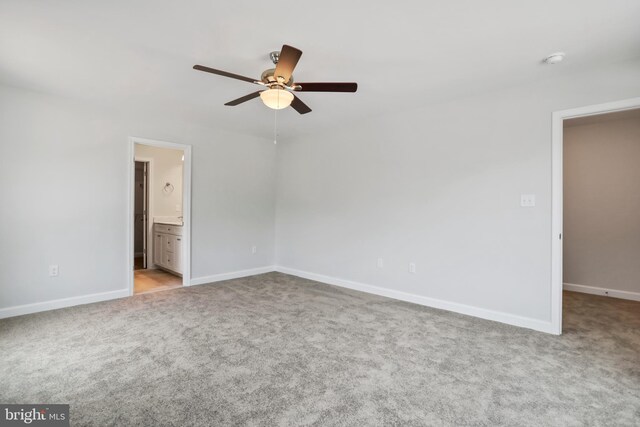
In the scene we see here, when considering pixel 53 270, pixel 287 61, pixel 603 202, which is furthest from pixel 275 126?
pixel 603 202

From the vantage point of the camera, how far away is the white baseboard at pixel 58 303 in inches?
125

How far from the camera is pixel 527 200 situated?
2977mm

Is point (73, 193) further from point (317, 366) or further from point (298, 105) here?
point (317, 366)

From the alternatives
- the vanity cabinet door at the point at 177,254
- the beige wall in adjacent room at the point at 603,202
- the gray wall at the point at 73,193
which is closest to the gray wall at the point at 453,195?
the gray wall at the point at 73,193

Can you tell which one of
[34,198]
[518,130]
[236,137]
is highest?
[236,137]

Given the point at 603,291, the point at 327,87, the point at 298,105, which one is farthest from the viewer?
the point at 603,291

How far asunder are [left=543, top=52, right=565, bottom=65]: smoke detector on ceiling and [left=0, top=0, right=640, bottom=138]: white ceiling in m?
0.05

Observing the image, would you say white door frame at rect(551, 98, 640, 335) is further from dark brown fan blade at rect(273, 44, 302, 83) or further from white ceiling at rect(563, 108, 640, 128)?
dark brown fan blade at rect(273, 44, 302, 83)

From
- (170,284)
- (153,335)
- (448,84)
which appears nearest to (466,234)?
(448,84)

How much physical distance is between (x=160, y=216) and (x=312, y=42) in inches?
192

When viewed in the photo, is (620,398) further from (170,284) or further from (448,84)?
(170,284)

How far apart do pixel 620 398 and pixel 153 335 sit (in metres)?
3.39

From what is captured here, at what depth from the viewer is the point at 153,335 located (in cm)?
274
